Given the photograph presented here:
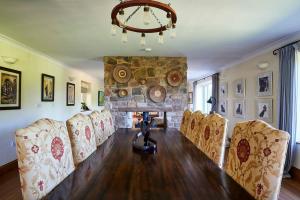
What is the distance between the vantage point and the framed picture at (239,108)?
5035 millimetres

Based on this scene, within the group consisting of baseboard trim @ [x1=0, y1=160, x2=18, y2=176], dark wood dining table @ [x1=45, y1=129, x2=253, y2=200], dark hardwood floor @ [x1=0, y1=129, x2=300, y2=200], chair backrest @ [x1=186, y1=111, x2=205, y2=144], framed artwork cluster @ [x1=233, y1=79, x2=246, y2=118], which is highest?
framed artwork cluster @ [x1=233, y1=79, x2=246, y2=118]

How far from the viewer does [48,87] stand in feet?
16.5

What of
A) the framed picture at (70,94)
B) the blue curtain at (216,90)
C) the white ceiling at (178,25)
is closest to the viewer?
the white ceiling at (178,25)

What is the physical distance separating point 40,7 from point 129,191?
7.28ft

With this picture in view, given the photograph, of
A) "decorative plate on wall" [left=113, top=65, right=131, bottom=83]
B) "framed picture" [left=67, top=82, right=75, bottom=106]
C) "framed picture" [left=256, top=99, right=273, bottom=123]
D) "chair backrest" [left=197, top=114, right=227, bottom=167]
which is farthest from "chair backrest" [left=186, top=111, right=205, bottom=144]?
"framed picture" [left=67, top=82, right=75, bottom=106]

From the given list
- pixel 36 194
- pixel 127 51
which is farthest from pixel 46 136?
pixel 127 51

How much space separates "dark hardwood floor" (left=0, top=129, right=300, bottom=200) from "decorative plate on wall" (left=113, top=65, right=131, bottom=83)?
2.64m

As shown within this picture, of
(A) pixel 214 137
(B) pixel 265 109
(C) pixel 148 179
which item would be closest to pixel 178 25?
(A) pixel 214 137

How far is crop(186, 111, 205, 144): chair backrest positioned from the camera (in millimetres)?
2496

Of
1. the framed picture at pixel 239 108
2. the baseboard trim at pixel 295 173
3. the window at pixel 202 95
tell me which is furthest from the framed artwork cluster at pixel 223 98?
the baseboard trim at pixel 295 173

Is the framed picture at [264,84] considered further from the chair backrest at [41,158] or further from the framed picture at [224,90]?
the chair backrest at [41,158]

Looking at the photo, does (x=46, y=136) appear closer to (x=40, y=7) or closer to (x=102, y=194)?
(x=102, y=194)

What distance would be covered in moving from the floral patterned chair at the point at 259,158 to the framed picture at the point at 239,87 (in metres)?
3.97

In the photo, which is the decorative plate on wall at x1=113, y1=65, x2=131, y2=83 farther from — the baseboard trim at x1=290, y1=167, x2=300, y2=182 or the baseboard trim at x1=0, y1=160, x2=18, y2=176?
the baseboard trim at x1=290, y1=167, x2=300, y2=182
